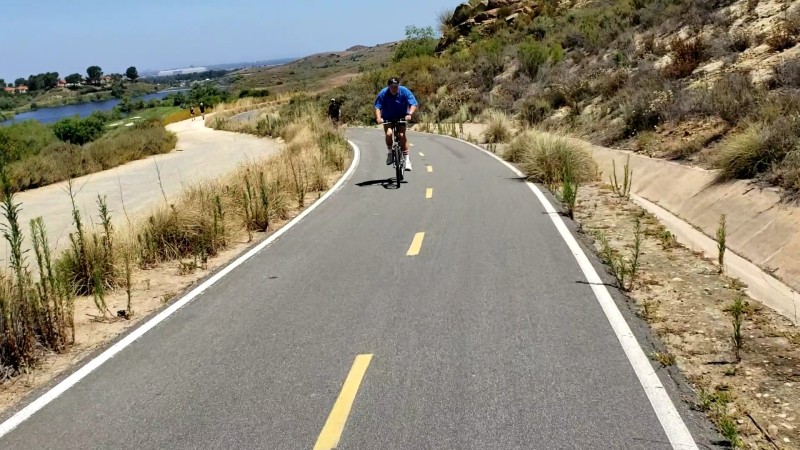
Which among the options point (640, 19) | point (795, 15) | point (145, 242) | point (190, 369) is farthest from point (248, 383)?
point (640, 19)

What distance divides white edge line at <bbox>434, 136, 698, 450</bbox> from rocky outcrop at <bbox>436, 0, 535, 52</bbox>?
2101 inches

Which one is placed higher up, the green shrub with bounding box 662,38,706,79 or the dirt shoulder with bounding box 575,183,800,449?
the green shrub with bounding box 662,38,706,79

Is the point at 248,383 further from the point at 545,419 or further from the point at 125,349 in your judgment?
the point at 545,419

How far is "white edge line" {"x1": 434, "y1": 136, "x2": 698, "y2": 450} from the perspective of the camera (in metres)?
4.16

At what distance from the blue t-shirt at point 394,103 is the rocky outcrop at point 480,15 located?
44783mm

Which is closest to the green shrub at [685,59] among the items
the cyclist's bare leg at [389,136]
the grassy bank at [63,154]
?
the cyclist's bare leg at [389,136]

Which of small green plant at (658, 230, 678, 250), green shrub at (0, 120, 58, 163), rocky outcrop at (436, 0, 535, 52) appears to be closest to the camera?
small green plant at (658, 230, 678, 250)

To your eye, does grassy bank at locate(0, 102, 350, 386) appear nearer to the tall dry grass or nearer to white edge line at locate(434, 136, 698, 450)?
white edge line at locate(434, 136, 698, 450)

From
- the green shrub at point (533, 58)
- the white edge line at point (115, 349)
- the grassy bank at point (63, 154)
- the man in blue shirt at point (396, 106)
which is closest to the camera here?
the white edge line at point (115, 349)

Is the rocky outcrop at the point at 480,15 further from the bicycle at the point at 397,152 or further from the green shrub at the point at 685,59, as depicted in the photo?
the bicycle at the point at 397,152

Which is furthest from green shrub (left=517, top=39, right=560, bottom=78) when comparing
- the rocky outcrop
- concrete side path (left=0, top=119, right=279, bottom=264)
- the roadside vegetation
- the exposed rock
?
the exposed rock

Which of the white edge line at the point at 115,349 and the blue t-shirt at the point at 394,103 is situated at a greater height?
the blue t-shirt at the point at 394,103

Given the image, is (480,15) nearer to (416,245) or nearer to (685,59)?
(685,59)

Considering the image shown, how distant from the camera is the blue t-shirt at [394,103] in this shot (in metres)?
15.9
